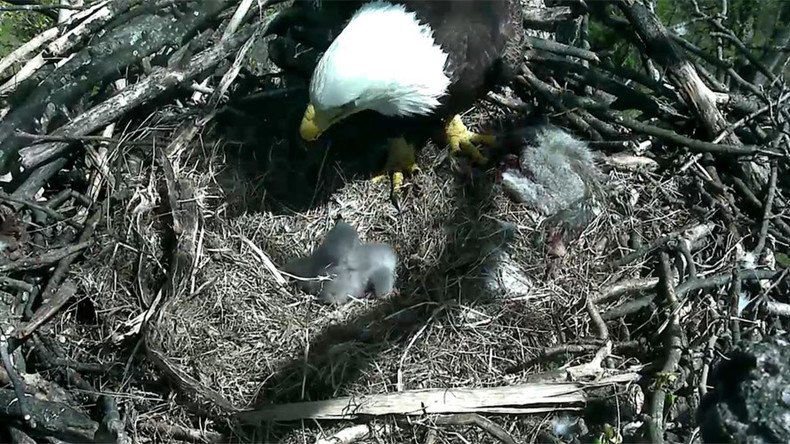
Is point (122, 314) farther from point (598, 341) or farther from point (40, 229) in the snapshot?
point (598, 341)

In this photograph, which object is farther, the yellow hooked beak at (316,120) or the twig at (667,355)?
the yellow hooked beak at (316,120)

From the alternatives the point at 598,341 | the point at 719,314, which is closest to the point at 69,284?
the point at 598,341

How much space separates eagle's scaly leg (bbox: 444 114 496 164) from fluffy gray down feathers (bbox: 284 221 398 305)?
42 centimetres

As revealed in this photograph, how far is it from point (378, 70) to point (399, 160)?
42 cm

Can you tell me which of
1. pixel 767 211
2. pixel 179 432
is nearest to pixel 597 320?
pixel 767 211

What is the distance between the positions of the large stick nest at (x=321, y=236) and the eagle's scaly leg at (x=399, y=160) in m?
0.06

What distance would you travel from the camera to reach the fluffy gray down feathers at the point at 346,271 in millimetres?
2445

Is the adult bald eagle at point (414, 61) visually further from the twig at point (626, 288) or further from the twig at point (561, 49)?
the twig at point (626, 288)

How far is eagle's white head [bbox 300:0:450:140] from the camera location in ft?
7.39

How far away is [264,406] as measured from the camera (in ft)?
7.49

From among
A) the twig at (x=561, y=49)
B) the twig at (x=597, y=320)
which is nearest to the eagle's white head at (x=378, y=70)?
the twig at (x=561, y=49)

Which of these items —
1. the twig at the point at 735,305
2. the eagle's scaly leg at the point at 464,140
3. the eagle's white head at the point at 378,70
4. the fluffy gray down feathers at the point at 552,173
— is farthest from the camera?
the eagle's scaly leg at the point at 464,140

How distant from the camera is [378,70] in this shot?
2291 mm

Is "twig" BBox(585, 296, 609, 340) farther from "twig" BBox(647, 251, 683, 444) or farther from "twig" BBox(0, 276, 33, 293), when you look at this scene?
"twig" BBox(0, 276, 33, 293)
